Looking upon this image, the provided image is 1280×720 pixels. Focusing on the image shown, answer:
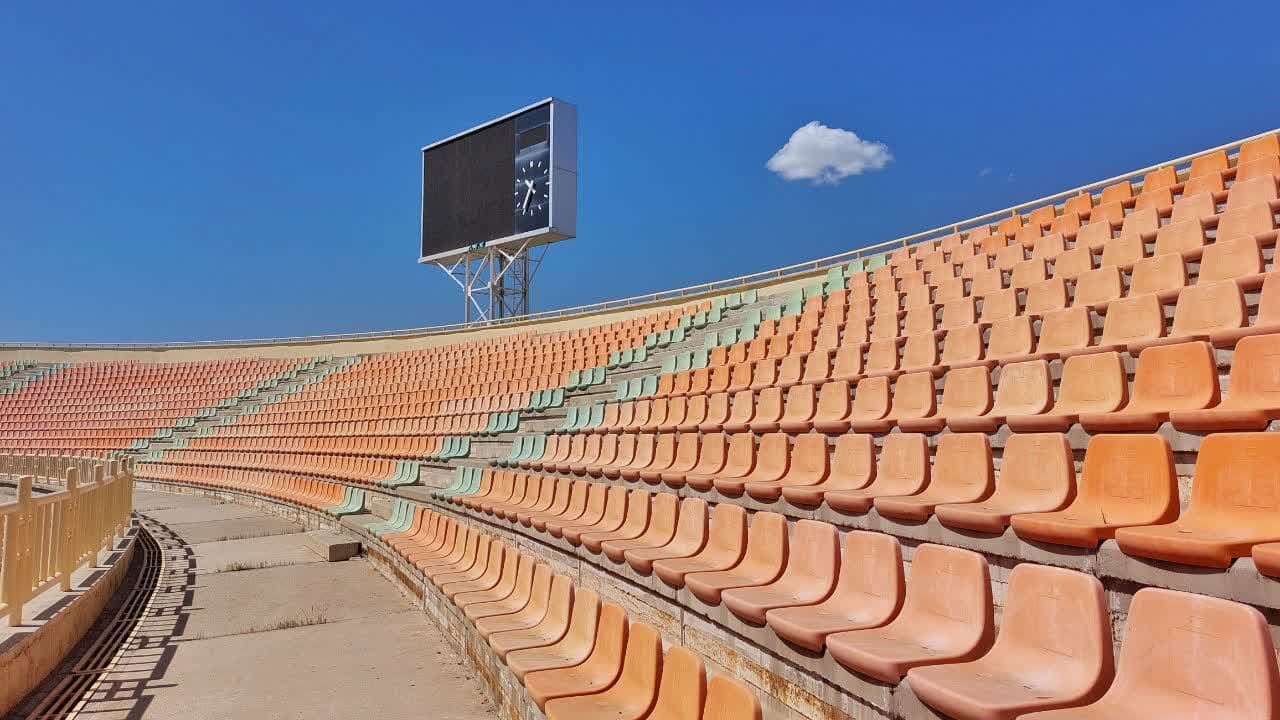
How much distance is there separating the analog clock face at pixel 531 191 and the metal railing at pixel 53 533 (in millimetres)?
11461

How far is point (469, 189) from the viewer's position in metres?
19.3

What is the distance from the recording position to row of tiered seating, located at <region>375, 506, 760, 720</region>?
2.18 meters

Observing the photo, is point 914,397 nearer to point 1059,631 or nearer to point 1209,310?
point 1209,310

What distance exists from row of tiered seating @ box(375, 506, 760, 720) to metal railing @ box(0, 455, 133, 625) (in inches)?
81.8

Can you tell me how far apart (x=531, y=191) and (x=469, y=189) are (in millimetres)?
2204

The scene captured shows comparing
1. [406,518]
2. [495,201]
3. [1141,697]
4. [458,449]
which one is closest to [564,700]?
[1141,697]

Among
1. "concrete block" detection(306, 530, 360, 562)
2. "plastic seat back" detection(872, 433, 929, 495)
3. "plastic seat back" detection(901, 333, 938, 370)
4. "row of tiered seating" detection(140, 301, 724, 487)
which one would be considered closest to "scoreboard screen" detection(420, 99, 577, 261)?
"row of tiered seating" detection(140, 301, 724, 487)

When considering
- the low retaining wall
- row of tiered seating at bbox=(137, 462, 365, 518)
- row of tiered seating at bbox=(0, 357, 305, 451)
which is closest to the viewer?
the low retaining wall

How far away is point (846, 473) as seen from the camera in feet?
12.4

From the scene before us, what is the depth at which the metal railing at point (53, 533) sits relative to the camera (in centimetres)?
397

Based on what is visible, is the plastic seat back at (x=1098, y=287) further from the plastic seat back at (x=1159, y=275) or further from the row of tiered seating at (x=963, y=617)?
the row of tiered seating at (x=963, y=617)

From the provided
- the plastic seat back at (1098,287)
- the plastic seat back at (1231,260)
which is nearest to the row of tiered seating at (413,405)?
the plastic seat back at (1098,287)

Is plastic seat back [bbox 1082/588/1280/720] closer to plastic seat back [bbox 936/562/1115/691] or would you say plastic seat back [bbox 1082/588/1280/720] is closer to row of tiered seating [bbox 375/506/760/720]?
plastic seat back [bbox 936/562/1115/691]

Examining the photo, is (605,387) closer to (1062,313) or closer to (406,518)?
(406,518)
